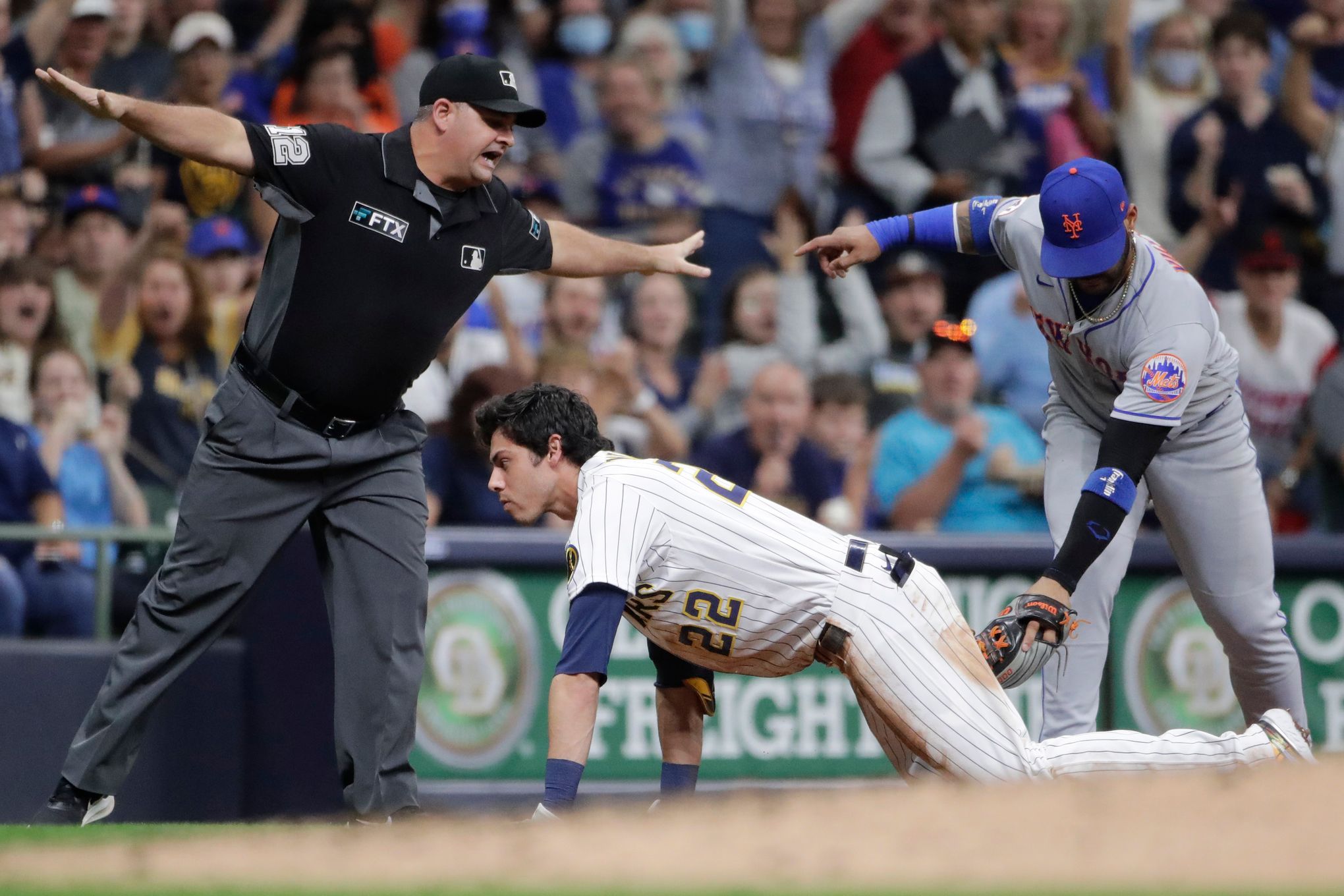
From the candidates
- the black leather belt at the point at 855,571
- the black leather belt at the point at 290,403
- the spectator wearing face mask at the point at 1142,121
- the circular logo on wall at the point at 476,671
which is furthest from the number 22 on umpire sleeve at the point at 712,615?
the spectator wearing face mask at the point at 1142,121

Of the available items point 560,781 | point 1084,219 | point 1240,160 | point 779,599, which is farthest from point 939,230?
point 1240,160

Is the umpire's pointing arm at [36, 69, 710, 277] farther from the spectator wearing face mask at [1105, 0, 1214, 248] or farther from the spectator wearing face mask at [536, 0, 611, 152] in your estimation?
the spectator wearing face mask at [1105, 0, 1214, 248]

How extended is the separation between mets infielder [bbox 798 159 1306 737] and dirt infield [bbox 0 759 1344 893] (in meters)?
0.79

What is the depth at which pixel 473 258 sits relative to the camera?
4699mm

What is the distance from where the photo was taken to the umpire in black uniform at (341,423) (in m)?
4.49

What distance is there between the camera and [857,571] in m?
4.35

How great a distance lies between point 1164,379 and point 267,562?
8.37 ft

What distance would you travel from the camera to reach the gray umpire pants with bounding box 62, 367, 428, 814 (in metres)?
4.48

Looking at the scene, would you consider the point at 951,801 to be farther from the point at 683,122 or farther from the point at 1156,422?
the point at 683,122

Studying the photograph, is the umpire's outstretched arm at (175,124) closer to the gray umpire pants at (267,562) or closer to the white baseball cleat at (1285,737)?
the gray umpire pants at (267,562)

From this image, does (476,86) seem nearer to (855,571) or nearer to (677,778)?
(855,571)

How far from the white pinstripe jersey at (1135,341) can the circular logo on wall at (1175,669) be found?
1.83m

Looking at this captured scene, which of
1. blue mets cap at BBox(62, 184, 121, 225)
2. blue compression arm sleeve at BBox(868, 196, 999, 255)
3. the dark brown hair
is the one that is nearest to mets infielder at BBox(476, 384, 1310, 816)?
blue compression arm sleeve at BBox(868, 196, 999, 255)

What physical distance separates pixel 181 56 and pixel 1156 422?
5.57 m
